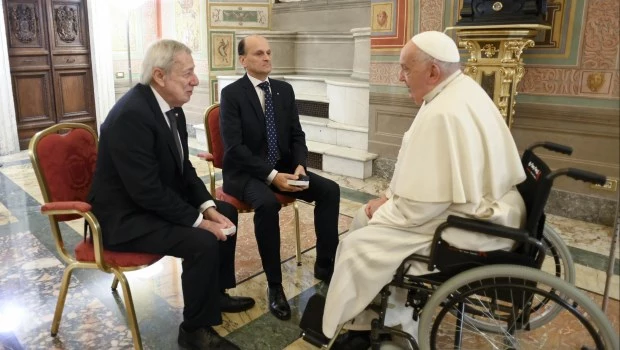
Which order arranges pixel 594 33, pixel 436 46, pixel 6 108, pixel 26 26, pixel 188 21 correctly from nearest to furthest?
pixel 436 46, pixel 594 33, pixel 6 108, pixel 26 26, pixel 188 21

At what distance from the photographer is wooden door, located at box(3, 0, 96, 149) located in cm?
534

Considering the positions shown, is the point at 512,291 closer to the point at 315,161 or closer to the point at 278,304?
the point at 278,304

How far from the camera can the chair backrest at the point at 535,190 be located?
A: 1487 mm

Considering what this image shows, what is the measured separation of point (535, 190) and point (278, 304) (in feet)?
3.86

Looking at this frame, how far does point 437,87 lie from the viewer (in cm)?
177

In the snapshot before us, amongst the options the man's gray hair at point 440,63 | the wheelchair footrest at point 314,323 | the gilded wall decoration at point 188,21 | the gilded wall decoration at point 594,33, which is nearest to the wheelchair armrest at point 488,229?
the man's gray hair at point 440,63

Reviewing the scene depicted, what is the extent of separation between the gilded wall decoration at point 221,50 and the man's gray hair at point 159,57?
12.6ft

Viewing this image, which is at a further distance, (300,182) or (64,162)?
(300,182)

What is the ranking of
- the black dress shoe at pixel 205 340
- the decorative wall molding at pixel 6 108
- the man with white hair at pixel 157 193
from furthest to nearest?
the decorative wall molding at pixel 6 108, the black dress shoe at pixel 205 340, the man with white hair at pixel 157 193

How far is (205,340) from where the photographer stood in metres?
1.93

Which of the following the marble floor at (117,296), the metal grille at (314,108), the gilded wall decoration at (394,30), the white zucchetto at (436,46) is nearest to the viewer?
the white zucchetto at (436,46)

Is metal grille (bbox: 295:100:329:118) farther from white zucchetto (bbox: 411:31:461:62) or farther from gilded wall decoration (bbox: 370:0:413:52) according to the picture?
white zucchetto (bbox: 411:31:461:62)

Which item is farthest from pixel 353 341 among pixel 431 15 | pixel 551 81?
pixel 431 15

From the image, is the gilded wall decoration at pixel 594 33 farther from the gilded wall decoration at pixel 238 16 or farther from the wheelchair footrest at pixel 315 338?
the gilded wall decoration at pixel 238 16
